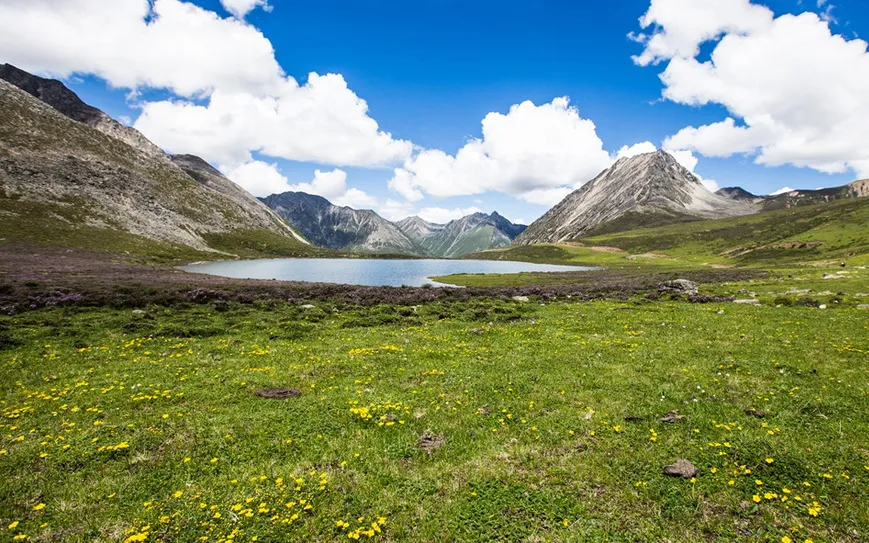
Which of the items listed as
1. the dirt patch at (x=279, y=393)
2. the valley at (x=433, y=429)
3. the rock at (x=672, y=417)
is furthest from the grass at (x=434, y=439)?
the dirt patch at (x=279, y=393)

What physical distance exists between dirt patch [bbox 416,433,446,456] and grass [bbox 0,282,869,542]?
0.26 feet

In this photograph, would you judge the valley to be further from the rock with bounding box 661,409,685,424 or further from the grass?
the rock with bounding box 661,409,685,424

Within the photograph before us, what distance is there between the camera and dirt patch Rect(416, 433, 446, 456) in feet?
42.4

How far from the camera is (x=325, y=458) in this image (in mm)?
12180

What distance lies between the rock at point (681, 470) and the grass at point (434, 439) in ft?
0.79

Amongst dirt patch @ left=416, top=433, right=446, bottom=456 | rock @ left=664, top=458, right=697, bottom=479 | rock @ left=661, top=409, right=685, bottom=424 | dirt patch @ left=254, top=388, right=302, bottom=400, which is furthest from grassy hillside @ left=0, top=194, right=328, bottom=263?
rock @ left=664, top=458, right=697, bottom=479

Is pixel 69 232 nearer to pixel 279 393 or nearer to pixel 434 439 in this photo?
pixel 279 393

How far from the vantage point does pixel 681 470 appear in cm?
1123

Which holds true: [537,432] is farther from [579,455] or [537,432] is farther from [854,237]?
[854,237]

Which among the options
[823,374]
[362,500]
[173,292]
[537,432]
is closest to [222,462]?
[362,500]

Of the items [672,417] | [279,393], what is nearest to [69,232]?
[279,393]

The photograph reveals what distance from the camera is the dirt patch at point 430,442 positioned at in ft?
42.4

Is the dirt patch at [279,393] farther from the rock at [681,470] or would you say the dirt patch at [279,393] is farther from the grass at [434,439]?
the rock at [681,470]

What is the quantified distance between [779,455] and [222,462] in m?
16.7
